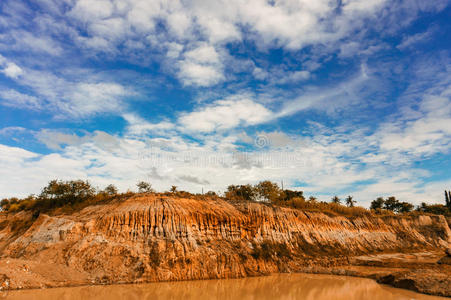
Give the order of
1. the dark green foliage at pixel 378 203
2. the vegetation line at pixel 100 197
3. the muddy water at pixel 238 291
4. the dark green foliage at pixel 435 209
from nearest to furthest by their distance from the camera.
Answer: the muddy water at pixel 238 291, the vegetation line at pixel 100 197, the dark green foliage at pixel 435 209, the dark green foliage at pixel 378 203

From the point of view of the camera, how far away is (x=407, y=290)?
14930mm

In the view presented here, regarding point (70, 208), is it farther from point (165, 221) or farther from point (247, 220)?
point (247, 220)

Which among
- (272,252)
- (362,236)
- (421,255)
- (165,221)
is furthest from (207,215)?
(421,255)

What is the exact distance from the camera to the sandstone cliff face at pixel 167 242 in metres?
16.5

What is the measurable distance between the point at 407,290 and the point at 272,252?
9.15 meters

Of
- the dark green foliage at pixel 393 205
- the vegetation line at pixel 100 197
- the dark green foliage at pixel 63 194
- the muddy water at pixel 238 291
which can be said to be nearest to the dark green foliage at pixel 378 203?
the dark green foliage at pixel 393 205

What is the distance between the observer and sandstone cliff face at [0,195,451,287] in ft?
54.3

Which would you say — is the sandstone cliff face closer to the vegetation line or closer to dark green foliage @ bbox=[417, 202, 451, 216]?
the vegetation line

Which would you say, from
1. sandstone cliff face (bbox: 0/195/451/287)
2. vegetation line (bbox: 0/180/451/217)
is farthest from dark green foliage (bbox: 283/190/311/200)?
sandstone cliff face (bbox: 0/195/451/287)

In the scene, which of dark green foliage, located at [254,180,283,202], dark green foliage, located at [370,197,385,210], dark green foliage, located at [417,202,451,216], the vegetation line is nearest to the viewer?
the vegetation line

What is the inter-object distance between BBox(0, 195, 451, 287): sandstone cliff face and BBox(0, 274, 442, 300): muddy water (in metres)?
1.12

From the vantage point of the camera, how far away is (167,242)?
18.7 m

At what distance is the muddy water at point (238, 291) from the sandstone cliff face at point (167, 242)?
1119 mm

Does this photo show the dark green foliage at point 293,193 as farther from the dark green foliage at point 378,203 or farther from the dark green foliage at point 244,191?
the dark green foliage at point 378,203
